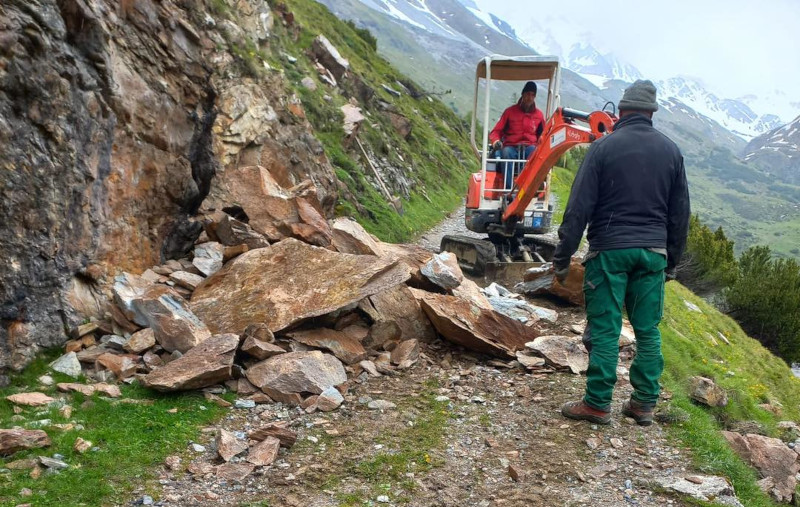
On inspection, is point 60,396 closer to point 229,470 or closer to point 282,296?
point 229,470

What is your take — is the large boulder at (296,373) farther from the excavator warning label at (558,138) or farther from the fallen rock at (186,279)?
the excavator warning label at (558,138)

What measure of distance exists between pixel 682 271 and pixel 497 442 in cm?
2768

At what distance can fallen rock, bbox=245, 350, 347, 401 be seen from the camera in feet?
18.6

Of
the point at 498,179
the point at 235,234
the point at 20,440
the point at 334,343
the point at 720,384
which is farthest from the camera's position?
the point at 498,179

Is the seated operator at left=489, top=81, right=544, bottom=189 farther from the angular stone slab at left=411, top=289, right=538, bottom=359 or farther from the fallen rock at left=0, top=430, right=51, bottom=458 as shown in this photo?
the fallen rock at left=0, top=430, right=51, bottom=458

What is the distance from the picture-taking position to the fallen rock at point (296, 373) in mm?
5672

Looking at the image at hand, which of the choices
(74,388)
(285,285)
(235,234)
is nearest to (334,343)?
(285,285)

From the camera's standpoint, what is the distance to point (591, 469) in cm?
462

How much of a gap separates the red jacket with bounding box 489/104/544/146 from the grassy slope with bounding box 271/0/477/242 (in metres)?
4.59

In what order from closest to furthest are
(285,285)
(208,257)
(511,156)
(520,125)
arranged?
(285,285) → (208,257) → (520,125) → (511,156)

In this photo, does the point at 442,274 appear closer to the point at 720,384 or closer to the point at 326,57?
the point at 720,384

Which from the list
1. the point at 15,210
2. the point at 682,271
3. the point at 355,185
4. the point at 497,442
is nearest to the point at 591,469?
the point at 497,442

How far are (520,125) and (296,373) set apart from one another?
27.1 feet

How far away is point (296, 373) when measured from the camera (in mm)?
5727
